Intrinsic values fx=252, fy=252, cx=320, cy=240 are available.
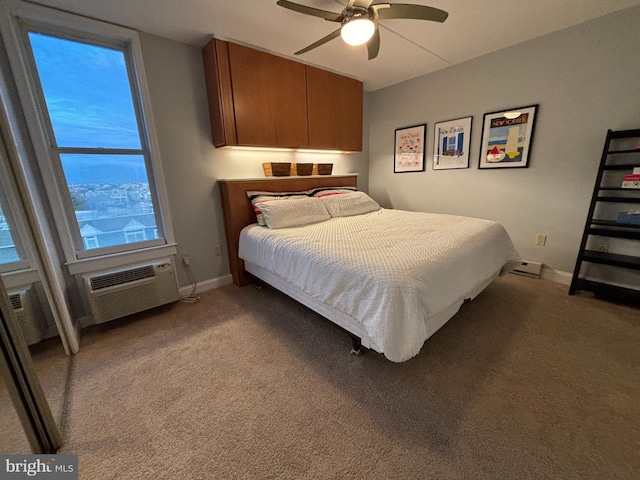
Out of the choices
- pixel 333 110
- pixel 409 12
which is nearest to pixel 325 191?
pixel 333 110

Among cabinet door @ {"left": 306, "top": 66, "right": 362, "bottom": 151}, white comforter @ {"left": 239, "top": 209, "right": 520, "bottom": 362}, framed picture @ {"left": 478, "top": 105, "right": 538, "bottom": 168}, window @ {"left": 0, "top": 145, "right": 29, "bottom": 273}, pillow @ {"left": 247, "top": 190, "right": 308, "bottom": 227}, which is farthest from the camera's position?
cabinet door @ {"left": 306, "top": 66, "right": 362, "bottom": 151}

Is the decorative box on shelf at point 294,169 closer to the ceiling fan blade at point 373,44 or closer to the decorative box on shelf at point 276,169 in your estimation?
the decorative box on shelf at point 276,169

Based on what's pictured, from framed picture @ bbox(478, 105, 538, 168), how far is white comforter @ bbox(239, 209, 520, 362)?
1080 millimetres

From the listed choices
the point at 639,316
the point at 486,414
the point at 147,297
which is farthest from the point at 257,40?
the point at 639,316

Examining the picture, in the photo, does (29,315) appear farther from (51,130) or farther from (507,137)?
(507,137)

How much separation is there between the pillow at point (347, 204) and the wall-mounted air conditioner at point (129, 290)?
174 centimetres

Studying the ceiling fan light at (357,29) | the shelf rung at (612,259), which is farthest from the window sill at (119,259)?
the shelf rung at (612,259)

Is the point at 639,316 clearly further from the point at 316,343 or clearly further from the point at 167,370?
the point at 167,370

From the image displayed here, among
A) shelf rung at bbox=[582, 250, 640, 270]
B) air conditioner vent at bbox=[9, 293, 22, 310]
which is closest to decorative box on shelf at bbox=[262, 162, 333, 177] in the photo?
air conditioner vent at bbox=[9, 293, 22, 310]

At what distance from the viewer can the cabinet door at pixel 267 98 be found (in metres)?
2.44

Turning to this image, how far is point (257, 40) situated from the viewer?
93.6 inches

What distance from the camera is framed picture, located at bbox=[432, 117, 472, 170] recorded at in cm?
308

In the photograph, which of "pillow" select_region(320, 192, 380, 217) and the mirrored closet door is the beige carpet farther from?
"pillow" select_region(320, 192, 380, 217)

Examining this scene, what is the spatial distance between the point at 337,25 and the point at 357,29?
645 mm
